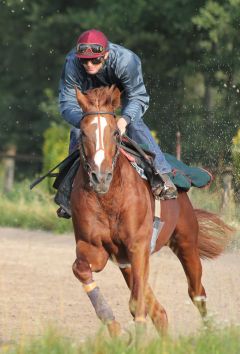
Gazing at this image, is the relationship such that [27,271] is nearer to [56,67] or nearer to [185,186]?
[185,186]

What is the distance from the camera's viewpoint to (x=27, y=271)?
13.7 meters

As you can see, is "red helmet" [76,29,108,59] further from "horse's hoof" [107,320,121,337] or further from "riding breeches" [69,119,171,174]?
"horse's hoof" [107,320,121,337]

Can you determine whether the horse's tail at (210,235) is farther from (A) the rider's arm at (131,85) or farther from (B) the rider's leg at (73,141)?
(A) the rider's arm at (131,85)

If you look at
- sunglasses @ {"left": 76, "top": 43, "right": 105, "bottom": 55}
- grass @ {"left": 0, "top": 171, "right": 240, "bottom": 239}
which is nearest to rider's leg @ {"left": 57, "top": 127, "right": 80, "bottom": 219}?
sunglasses @ {"left": 76, "top": 43, "right": 105, "bottom": 55}

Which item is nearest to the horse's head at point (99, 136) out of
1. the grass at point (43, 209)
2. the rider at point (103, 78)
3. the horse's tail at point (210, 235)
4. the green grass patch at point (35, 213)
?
the rider at point (103, 78)

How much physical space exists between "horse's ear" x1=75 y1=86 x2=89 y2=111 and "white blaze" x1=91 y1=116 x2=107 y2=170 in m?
0.20

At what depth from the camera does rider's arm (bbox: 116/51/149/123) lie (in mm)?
8445

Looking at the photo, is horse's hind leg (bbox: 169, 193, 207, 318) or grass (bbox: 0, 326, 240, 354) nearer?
grass (bbox: 0, 326, 240, 354)

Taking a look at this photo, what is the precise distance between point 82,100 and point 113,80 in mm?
666

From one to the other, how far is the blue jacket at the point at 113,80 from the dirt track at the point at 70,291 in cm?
141

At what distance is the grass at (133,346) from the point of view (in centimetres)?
652

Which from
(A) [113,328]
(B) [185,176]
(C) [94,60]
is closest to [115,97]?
(C) [94,60]

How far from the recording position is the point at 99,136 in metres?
7.66

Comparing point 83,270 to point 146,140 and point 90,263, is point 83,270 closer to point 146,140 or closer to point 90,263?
point 90,263
